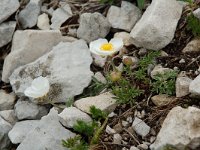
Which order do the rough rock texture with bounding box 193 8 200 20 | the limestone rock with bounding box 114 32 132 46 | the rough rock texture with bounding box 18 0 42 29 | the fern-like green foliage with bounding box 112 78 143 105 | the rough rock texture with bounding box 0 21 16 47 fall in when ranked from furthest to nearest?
the rough rock texture with bounding box 18 0 42 29 < the rough rock texture with bounding box 0 21 16 47 < the limestone rock with bounding box 114 32 132 46 < the rough rock texture with bounding box 193 8 200 20 < the fern-like green foliage with bounding box 112 78 143 105

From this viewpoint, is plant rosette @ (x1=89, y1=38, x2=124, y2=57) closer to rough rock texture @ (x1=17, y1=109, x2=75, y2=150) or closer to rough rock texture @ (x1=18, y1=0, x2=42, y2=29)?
rough rock texture @ (x1=17, y1=109, x2=75, y2=150)

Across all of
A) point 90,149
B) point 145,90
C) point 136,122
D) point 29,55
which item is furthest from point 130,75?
point 29,55

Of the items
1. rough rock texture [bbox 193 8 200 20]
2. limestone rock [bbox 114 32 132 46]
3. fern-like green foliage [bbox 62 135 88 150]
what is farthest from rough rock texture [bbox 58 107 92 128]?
rough rock texture [bbox 193 8 200 20]

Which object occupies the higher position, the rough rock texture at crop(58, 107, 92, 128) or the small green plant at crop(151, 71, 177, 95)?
the small green plant at crop(151, 71, 177, 95)

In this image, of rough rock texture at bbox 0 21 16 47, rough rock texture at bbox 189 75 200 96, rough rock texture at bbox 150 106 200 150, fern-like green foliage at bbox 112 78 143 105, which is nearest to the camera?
rough rock texture at bbox 150 106 200 150

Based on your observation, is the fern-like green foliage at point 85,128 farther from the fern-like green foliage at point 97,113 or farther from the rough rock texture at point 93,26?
the rough rock texture at point 93,26

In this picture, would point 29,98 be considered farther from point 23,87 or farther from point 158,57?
point 158,57

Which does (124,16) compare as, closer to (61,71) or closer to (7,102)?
(61,71)

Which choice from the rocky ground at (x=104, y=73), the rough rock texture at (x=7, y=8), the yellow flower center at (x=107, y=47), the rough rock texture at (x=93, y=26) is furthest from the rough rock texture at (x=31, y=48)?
the yellow flower center at (x=107, y=47)

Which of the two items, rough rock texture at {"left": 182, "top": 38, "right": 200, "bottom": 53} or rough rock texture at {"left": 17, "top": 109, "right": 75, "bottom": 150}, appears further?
rough rock texture at {"left": 182, "top": 38, "right": 200, "bottom": 53}
